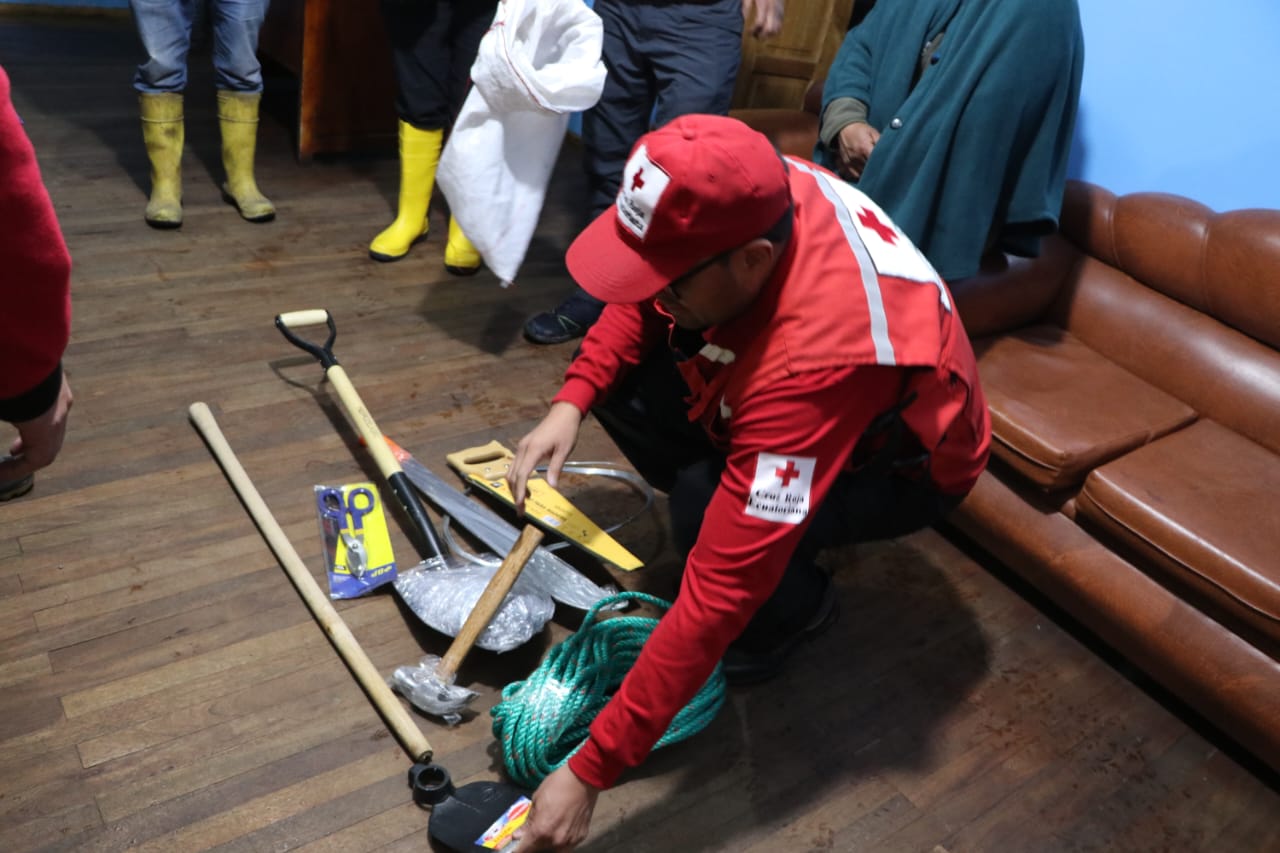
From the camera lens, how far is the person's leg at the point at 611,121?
250 cm

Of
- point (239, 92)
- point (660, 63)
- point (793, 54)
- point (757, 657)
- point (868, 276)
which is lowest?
point (757, 657)

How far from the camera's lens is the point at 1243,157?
2256mm

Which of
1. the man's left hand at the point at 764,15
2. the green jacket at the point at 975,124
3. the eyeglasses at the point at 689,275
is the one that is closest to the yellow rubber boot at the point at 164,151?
the man's left hand at the point at 764,15

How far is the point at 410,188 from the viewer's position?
2.87 metres

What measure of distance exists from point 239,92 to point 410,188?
1.80 feet

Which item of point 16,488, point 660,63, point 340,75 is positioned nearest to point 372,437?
point 16,488

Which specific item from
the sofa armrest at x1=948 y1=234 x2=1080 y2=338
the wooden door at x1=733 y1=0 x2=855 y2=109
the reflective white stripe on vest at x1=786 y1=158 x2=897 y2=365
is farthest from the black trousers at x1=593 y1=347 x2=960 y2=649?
the wooden door at x1=733 y1=0 x2=855 y2=109

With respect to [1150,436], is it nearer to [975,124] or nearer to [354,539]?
[975,124]

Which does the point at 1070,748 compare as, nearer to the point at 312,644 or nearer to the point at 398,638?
the point at 398,638

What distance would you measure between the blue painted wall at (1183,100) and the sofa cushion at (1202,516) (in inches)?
26.4

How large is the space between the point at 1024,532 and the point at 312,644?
139 centimetres

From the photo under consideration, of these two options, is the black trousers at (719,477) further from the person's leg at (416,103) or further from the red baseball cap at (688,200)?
the person's leg at (416,103)

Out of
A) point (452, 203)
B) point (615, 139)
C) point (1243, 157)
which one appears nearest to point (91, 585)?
point (452, 203)

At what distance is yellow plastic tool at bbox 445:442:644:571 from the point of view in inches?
70.7
